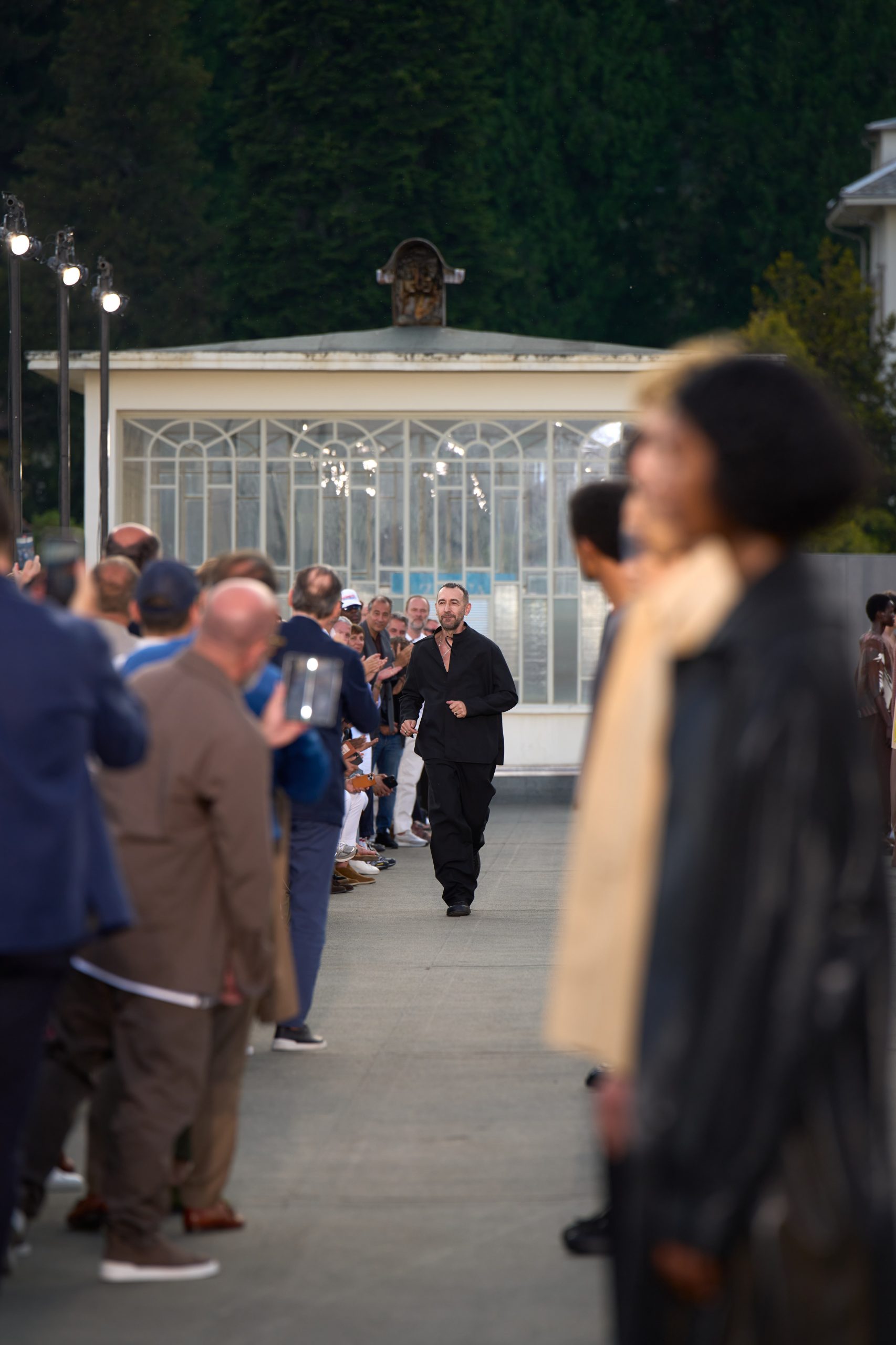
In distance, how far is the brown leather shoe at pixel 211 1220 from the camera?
18.3 ft

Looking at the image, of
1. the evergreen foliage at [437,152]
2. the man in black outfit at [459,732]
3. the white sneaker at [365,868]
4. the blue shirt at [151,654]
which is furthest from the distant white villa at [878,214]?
the blue shirt at [151,654]

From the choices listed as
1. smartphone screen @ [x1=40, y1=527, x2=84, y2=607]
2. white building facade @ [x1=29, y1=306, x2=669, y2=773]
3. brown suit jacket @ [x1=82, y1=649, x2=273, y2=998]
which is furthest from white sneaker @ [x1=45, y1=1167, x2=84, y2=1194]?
white building facade @ [x1=29, y1=306, x2=669, y2=773]

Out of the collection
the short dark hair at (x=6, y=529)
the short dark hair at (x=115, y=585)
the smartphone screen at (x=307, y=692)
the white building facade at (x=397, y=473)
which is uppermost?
the white building facade at (x=397, y=473)

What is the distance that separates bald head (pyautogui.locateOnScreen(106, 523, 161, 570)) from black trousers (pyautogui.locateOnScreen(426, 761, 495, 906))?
5096 millimetres

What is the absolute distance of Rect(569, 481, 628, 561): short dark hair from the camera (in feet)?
19.5

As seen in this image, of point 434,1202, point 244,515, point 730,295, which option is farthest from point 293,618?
point 730,295

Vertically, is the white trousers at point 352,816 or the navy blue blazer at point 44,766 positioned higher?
the navy blue blazer at point 44,766

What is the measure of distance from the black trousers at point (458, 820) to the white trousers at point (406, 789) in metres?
5.06

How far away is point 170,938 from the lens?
5.12 m

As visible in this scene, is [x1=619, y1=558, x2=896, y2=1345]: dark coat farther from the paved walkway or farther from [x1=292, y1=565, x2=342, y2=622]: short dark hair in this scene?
[x1=292, y1=565, x2=342, y2=622]: short dark hair

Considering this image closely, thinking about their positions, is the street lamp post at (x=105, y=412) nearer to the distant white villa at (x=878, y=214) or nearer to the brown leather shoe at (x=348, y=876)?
the brown leather shoe at (x=348, y=876)

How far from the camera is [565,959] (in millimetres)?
3023

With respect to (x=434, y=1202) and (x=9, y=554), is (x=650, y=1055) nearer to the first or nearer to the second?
(x=9, y=554)

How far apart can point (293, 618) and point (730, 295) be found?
46.5 metres
